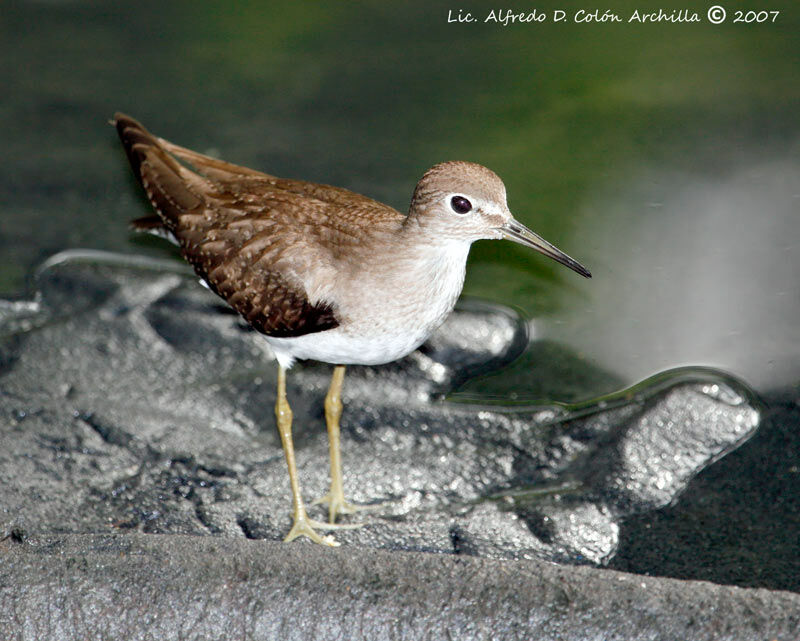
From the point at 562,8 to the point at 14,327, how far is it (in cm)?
529

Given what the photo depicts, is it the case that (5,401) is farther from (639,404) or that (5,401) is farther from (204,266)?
(639,404)

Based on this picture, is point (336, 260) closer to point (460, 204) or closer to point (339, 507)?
point (460, 204)

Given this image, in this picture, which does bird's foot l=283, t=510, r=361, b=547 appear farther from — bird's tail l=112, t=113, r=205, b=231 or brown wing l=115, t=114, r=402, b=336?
bird's tail l=112, t=113, r=205, b=231

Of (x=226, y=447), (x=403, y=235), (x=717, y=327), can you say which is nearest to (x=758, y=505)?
(x=717, y=327)

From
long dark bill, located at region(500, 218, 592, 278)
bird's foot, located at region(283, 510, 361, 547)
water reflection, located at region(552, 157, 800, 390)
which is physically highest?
long dark bill, located at region(500, 218, 592, 278)

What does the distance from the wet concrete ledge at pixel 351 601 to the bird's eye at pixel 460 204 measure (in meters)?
1.46

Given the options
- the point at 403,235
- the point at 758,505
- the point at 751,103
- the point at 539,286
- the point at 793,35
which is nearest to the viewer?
the point at 403,235

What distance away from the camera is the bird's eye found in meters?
4.08

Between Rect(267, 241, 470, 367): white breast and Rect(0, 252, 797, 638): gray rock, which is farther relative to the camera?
Rect(267, 241, 470, 367): white breast

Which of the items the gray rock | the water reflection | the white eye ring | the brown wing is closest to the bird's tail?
the brown wing

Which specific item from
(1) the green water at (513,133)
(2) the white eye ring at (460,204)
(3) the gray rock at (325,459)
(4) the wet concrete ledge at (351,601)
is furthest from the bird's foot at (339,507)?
(1) the green water at (513,133)

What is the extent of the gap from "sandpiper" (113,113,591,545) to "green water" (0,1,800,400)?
166 cm

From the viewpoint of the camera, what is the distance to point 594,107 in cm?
755

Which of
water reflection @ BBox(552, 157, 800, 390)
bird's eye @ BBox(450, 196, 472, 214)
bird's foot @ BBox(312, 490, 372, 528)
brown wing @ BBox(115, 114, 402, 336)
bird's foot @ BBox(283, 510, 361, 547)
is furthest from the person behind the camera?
water reflection @ BBox(552, 157, 800, 390)
